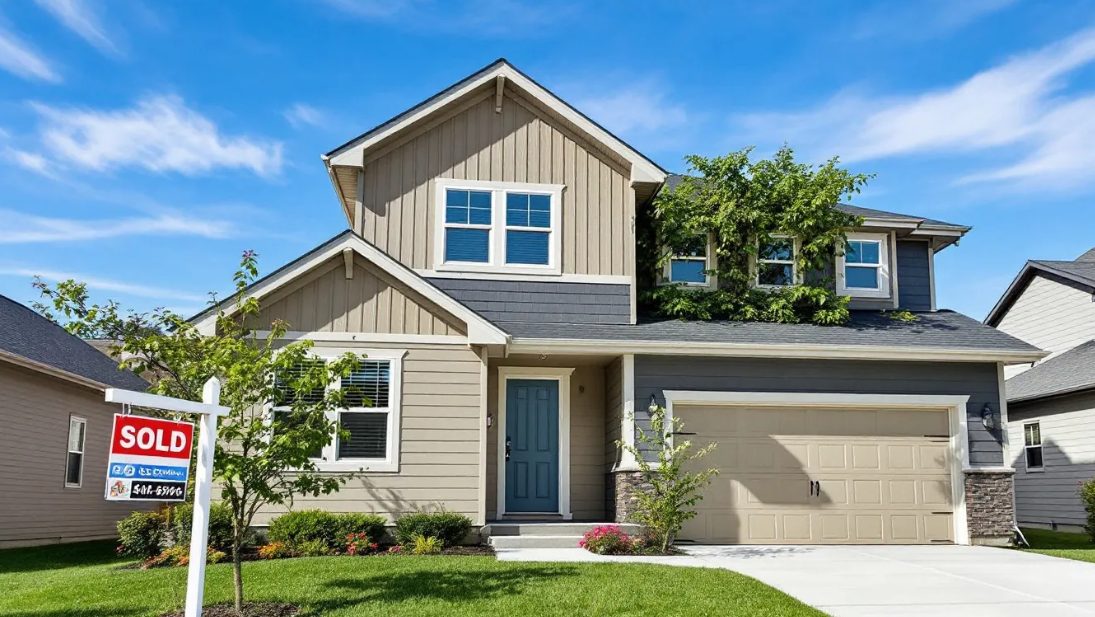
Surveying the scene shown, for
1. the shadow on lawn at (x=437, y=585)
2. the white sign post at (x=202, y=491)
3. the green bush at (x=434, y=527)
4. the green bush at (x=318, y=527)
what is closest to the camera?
the white sign post at (x=202, y=491)

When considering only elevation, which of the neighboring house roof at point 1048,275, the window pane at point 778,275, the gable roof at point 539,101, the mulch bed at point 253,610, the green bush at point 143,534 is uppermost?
the gable roof at point 539,101

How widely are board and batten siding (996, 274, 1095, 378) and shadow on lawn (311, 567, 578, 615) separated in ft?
48.9

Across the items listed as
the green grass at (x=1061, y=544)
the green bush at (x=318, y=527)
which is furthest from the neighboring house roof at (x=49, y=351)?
the green grass at (x=1061, y=544)

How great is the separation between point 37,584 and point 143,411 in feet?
7.47

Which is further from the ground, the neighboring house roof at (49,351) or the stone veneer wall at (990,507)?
the neighboring house roof at (49,351)

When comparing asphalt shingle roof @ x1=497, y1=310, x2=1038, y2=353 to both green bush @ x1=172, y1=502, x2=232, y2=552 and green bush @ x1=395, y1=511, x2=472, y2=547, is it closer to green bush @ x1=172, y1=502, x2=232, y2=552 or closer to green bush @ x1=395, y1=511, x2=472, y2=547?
green bush @ x1=395, y1=511, x2=472, y2=547

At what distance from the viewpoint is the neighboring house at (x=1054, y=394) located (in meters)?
17.0

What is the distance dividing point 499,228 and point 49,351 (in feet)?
27.2

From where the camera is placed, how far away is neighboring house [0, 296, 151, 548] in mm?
13578

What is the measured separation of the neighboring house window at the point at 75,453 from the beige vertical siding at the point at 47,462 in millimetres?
110

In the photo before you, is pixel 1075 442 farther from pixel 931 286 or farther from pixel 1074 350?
pixel 931 286

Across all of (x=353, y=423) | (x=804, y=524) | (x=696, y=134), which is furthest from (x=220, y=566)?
(x=696, y=134)

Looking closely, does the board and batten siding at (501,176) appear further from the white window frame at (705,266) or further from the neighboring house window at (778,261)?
the neighboring house window at (778,261)

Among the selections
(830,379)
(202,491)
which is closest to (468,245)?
(830,379)
